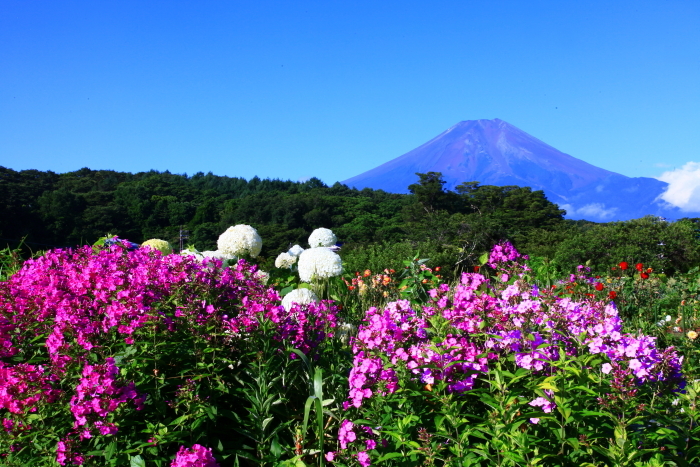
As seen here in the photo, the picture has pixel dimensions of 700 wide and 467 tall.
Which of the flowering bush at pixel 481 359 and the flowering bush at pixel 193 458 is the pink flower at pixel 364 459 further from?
the flowering bush at pixel 193 458

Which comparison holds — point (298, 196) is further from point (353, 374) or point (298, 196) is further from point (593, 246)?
point (353, 374)

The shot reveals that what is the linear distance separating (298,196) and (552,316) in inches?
1675

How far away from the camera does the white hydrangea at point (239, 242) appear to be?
6.55 metres

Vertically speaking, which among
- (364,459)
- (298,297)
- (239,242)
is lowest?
(364,459)

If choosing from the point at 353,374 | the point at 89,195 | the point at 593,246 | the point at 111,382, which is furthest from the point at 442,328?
the point at 89,195

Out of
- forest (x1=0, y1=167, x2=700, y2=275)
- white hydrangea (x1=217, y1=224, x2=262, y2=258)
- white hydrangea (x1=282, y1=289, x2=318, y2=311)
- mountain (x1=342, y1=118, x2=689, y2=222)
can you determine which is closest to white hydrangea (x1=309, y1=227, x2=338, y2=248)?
white hydrangea (x1=217, y1=224, x2=262, y2=258)

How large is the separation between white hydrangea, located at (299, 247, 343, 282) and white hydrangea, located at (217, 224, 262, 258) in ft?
2.89

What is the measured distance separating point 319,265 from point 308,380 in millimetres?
3465

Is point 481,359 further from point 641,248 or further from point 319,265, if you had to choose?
point 641,248

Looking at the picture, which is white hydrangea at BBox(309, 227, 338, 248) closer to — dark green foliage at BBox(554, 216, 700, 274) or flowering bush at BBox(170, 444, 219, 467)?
dark green foliage at BBox(554, 216, 700, 274)

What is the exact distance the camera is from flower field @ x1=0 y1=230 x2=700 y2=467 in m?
1.93

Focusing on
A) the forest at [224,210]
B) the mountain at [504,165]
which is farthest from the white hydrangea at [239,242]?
the mountain at [504,165]

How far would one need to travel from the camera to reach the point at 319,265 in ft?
19.7

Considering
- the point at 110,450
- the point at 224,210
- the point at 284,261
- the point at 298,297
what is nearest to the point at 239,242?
the point at 284,261
